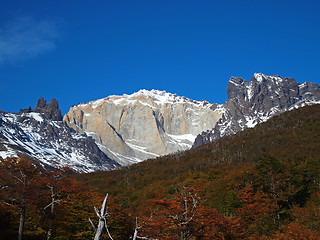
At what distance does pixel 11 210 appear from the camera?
3744 cm

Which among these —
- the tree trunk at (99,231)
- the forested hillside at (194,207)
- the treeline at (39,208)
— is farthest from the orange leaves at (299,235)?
the tree trunk at (99,231)

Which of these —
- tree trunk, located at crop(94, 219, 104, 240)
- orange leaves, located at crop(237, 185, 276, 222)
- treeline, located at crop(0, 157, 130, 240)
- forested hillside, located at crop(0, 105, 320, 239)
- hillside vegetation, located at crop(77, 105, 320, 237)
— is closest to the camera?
tree trunk, located at crop(94, 219, 104, 240)

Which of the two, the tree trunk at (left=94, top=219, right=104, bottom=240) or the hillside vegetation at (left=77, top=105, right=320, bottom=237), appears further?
the hillside vegetation at (left=77, top=105, right=320, bottom=237)

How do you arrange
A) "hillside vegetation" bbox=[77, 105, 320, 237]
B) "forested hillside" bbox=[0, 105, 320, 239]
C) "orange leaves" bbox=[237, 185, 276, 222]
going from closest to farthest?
1. "forested hillside" bbox=[0, 105, 320, 239]
2. "orange leaves" bbox=[237, 185, 276, 222]
3. "hillside vegetation" bbox=[77, 105, 320, 237]

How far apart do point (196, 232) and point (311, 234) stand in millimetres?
14346

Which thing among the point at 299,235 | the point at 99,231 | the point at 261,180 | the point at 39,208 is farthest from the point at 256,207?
the point at 99,231

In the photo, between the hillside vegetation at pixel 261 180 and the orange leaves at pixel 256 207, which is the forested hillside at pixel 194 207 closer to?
the orange leaves at pixel 256 207

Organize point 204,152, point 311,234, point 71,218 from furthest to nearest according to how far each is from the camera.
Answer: point 204,152 → point 71,218 → point 311,234

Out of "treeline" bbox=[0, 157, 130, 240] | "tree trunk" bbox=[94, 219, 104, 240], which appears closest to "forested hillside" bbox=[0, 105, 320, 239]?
"treeline" bbox=[0, 157, 130, 240]

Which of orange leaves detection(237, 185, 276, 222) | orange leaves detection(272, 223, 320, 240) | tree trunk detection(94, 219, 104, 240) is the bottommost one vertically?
orange leaves detection(272, 223, 320, 240)

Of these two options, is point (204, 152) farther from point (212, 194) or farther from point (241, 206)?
point (241, 206)

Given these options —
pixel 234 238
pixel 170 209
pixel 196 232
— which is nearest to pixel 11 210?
pixel 170 209

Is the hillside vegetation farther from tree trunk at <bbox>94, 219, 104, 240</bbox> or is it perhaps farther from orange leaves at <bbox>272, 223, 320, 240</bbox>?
tree trunk at <bbox>94, 219, 104, 240</bbox>

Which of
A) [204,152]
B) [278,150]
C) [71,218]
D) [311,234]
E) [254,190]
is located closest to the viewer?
[311,234]
